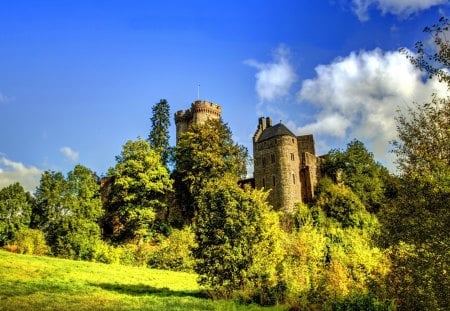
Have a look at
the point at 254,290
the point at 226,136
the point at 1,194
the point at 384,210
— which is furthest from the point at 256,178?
the point at 384,210

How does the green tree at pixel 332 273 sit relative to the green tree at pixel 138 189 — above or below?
below

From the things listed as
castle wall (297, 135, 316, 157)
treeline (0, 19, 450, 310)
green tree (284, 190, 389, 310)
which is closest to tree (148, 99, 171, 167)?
treeline (0, 19, 450, 310)

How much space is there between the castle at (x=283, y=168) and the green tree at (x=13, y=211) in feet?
84.1

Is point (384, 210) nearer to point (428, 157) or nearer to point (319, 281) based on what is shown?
point (428, 157)

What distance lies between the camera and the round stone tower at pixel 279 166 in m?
49.3

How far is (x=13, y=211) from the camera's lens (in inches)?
1869

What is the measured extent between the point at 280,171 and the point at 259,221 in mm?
28185

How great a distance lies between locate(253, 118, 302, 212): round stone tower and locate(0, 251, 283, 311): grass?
22366mm

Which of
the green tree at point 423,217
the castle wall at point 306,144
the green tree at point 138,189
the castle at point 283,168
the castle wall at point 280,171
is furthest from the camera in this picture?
the castle wall at point 306,144

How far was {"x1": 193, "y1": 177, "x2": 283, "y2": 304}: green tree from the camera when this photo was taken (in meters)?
21.3

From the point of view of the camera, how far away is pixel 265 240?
22141 mm

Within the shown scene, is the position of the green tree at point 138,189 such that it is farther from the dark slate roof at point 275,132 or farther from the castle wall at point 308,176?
the castle wall at point 308,176

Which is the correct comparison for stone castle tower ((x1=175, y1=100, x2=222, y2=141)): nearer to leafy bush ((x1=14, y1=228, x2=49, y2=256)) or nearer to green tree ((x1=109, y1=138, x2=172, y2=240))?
green tree ((x1=109, y1=138, x2=172, y2=240))

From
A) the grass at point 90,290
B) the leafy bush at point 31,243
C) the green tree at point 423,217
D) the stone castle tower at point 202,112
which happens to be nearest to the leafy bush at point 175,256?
the grass at point 90,290
